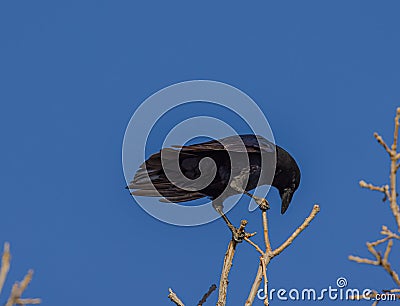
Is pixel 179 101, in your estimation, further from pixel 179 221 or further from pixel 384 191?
pixel 384 191

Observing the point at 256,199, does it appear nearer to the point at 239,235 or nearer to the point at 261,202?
the point at 261,202

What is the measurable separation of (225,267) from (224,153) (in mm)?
2463

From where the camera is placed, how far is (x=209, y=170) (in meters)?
8.73

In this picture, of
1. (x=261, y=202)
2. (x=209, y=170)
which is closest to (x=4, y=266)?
(x=261, y=202)

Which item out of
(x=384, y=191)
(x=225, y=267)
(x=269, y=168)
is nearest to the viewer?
(x=384, y=191)

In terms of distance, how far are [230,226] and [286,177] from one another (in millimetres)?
1863

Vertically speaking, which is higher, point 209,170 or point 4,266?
point 209,170

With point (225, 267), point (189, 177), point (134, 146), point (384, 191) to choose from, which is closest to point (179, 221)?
point (189, 177)

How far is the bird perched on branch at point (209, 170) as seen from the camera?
27.7 ft

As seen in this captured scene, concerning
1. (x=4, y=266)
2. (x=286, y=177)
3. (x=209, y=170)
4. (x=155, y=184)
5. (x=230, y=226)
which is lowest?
(x=4, y=266)

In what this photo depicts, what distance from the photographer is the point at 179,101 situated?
8.18m

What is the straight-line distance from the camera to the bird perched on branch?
333 inches

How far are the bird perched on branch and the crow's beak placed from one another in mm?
647

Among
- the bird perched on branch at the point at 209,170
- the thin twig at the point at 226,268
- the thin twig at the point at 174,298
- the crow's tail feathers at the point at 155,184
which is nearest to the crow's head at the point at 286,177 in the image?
the bird perched on branch at the point at 209,170
